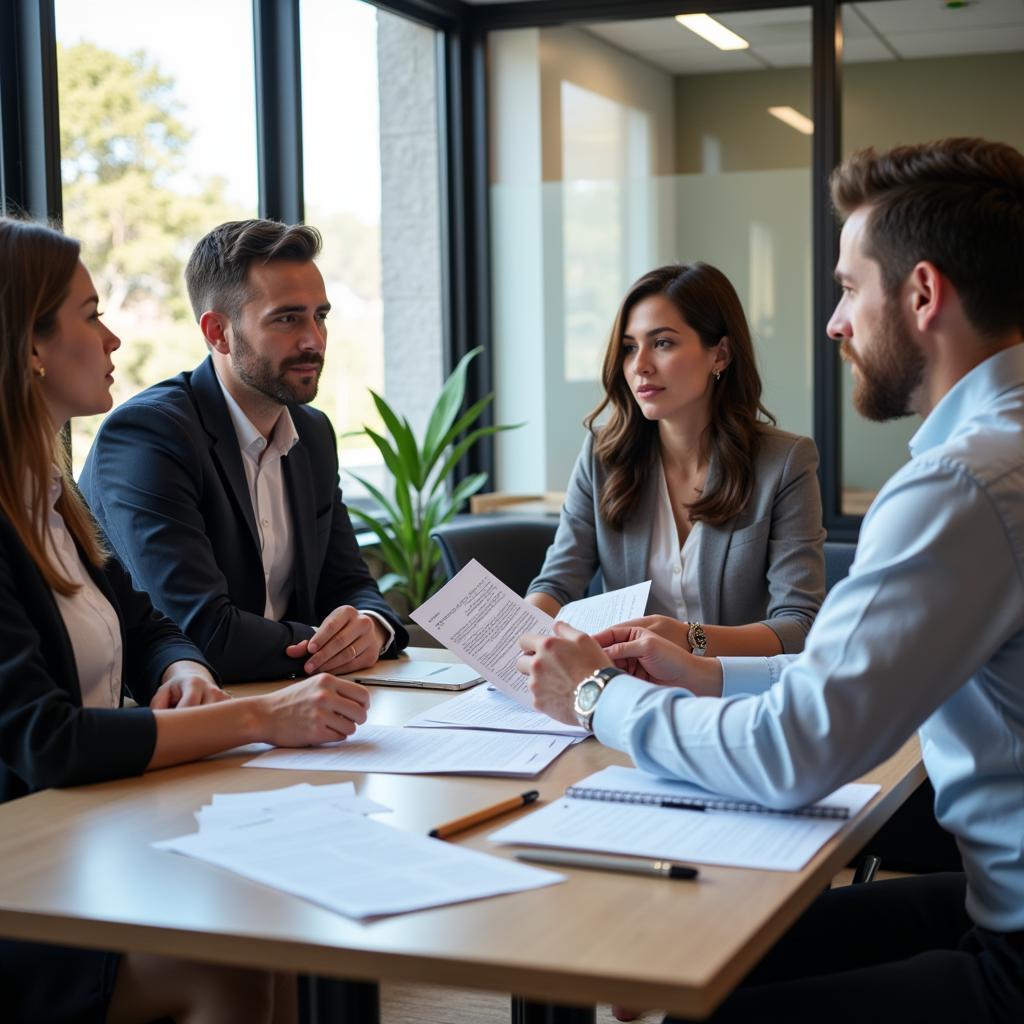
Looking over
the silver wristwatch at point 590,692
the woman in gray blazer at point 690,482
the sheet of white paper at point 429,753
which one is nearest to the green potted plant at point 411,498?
the woman in gray blazer at point 690,482

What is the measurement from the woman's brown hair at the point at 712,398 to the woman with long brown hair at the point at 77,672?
3.64 ft

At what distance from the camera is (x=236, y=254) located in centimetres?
293

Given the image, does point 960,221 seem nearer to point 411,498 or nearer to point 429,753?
point 429,753

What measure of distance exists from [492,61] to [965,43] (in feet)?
6.14

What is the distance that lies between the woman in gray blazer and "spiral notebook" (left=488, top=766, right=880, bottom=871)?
1.24 m

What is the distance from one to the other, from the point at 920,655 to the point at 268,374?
1.80 m

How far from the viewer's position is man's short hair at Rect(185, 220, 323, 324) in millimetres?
2928

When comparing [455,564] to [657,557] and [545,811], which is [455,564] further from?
[545,811]

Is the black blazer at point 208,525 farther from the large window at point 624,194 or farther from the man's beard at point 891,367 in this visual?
the large window at point 624,194

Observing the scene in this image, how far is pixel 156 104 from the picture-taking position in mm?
4039

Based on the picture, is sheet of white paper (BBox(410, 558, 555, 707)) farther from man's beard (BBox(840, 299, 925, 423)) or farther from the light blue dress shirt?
man's beard (BBox(840, 299, 925, 423))

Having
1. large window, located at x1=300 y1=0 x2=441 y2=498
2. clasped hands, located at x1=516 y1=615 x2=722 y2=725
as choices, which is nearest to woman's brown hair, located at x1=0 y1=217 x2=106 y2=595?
clasped hands, located at x1=516 y1=615 x2=722 y2=725

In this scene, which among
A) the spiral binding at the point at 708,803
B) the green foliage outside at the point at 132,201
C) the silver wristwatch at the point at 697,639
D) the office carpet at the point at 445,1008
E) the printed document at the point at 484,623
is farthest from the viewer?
the green foliage outside at the point at 132,201

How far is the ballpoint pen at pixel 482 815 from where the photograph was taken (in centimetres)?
144
